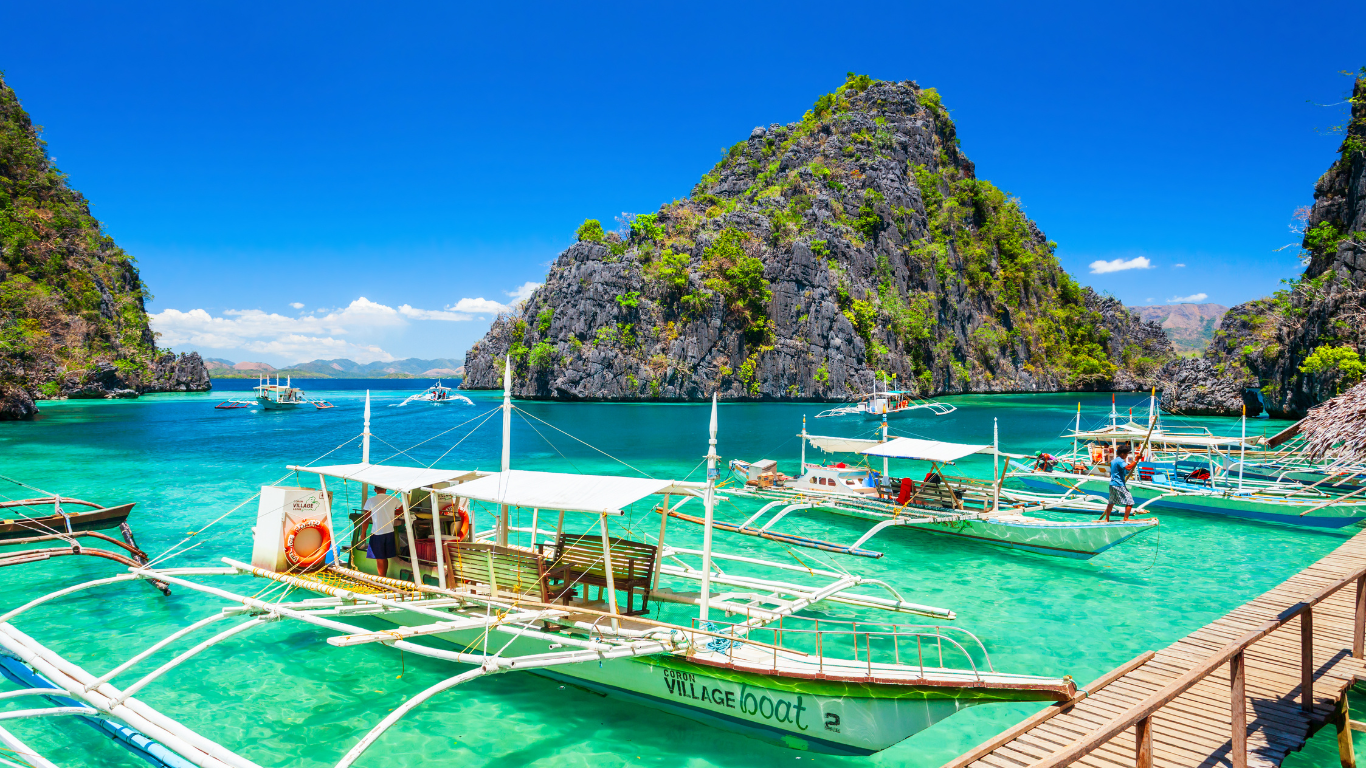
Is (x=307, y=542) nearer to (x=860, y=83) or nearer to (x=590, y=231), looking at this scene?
(x=590, y=231)

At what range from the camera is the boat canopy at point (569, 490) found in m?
9.62

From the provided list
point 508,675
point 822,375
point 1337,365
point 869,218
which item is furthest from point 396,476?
point 869,218

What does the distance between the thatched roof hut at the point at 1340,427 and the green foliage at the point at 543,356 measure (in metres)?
88.4

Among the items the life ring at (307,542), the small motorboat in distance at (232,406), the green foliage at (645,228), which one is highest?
the green foliage at (645,228)

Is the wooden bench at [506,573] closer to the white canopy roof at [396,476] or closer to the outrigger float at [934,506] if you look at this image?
the white canopy roof at [396,476]

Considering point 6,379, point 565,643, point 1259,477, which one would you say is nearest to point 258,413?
point 6,379

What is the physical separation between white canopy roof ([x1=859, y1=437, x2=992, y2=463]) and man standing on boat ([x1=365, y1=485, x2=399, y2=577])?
14.5 meters

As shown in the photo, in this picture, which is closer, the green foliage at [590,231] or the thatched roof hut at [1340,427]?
the thatched roof hut at [1340,427]

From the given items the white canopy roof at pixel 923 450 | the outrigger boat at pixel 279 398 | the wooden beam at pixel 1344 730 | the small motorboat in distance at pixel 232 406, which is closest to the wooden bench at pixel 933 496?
the white canopy roof at pixel 923 450

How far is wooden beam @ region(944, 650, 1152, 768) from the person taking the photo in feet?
21.4

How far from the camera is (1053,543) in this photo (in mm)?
19109

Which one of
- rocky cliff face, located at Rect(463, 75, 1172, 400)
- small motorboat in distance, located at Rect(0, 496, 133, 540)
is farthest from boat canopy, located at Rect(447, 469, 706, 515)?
rocky cliff face, located at Rect(463, 75, 1172, 400)

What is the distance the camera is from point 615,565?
10.3m

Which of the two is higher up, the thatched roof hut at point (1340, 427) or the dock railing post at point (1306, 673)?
the thatched roof hut at point (1340, 427)
